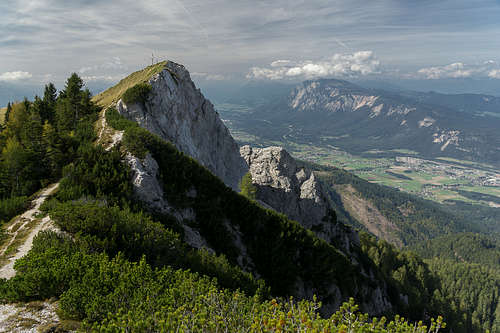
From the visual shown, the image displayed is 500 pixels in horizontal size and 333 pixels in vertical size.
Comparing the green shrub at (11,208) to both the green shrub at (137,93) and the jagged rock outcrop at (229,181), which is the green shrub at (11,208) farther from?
the green shrub at (137,93)

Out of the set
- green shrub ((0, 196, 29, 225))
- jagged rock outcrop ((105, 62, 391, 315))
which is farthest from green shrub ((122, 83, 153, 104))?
green shrub ((0, 196, 29, 225))

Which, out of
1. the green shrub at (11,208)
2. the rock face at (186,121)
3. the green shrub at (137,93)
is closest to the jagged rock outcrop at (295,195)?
the rock face at (186,121)

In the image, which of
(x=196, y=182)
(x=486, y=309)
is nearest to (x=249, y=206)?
(x=196, y=182)

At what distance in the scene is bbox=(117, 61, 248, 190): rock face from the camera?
65.1 m

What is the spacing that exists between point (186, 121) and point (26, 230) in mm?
52528

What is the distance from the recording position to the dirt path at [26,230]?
21.9 meters

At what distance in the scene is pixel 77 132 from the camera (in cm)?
4994

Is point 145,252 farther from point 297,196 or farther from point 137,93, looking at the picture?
point 297,196

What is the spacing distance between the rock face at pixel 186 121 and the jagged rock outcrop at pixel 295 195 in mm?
8848

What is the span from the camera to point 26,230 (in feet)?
90.5

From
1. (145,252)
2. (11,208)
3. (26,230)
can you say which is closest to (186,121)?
(11,208)

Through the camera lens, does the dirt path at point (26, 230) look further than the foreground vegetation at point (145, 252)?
Yes

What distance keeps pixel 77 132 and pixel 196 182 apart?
24.8 meters

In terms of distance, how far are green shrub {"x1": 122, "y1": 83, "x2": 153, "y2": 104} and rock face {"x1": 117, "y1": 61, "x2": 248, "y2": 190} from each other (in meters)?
0.93
